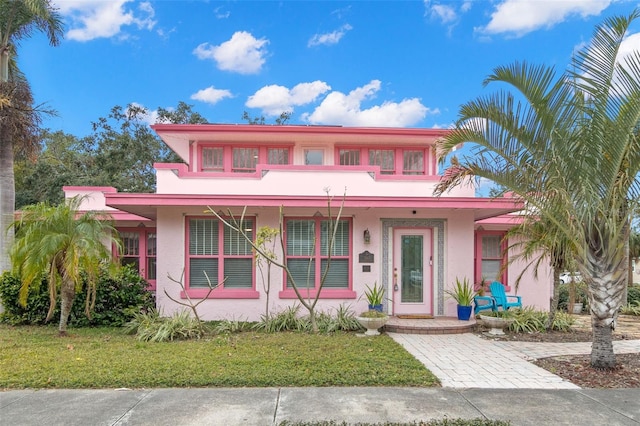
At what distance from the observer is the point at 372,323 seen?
27.0ft

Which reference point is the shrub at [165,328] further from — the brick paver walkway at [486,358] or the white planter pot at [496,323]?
the white planter pot at [496,323]

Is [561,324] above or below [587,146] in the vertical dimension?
below

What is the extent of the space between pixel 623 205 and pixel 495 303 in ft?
15.0

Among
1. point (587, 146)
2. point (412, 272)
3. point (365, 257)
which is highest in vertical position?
point (587, 146)

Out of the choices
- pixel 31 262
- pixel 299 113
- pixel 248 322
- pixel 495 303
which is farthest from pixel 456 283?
pixel 299 113

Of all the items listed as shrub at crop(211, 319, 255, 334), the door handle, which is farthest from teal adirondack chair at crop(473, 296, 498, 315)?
shrub at crop(211, 319, 255, 334)

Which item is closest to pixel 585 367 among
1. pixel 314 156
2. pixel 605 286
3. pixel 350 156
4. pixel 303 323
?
pixel 605 286

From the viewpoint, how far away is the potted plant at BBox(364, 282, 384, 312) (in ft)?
30.1

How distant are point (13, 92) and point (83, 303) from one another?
580 cm

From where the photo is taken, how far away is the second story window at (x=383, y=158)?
12.0 metres

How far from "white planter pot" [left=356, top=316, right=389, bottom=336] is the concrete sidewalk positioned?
122 inches

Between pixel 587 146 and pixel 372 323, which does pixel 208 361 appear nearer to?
pixel 372 323

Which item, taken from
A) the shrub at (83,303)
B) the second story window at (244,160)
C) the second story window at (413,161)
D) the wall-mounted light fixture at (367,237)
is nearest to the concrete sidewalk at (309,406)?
the shrub at (83,303)

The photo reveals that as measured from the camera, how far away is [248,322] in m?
9.29
